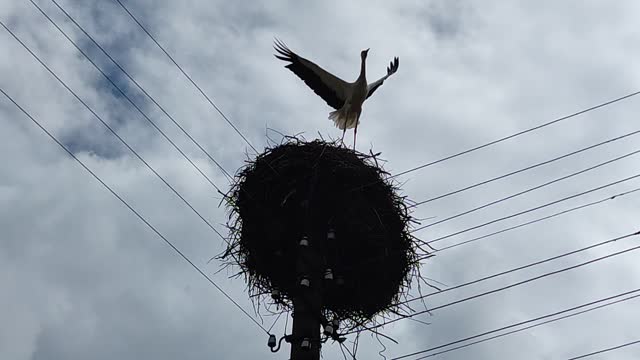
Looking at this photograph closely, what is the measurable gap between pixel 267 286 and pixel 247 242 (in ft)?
1.49

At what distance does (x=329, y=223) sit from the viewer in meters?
7.56

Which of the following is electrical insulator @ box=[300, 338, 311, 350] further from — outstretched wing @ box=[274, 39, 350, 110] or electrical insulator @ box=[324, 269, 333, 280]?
outstretched wing @ box=[274, 39, 350, 110]

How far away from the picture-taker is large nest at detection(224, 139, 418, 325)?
25.2 feet

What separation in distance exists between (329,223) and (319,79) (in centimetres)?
260

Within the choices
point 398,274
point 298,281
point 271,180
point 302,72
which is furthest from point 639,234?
point 302,72

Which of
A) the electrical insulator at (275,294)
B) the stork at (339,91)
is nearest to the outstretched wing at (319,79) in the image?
the stork at (339,91)

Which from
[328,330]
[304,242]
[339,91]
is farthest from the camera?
[339,91]

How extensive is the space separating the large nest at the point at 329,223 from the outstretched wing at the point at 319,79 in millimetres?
1377

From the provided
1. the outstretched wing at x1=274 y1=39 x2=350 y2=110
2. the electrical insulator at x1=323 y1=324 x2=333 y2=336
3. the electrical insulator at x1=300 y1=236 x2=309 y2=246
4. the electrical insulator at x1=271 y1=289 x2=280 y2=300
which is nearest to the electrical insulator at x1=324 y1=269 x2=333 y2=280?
the electrical insulator at x1=300 y1=236 x2=309 y2=246

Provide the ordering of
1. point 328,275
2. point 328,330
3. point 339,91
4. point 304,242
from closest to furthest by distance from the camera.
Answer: point 328,330
point 328,275
point 304,242
point 339,91

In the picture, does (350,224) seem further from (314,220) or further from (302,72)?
(302,72)

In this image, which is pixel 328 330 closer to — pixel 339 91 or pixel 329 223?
pixel 329 223

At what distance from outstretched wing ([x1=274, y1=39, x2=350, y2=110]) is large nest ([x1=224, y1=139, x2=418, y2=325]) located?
54.2 inches

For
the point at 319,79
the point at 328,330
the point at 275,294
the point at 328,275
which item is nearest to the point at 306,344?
the point at 328,330
